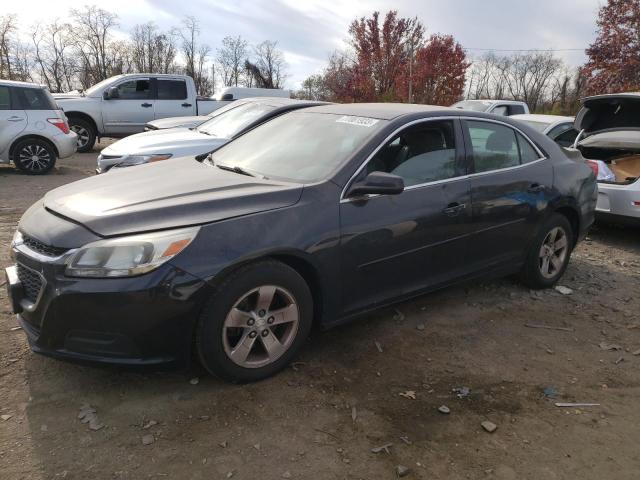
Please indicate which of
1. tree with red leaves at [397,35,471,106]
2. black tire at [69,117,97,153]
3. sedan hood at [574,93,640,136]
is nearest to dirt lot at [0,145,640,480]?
sedan hood at [574,93,640,136]

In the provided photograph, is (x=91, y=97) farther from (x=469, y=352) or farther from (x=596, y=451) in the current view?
(x=596, y=451)

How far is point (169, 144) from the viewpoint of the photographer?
6.82m

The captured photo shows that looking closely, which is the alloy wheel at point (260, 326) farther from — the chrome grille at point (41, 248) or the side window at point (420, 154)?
the side window at point (420, 154)

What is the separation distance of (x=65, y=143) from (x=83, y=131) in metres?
3.45

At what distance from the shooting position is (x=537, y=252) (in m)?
4.47

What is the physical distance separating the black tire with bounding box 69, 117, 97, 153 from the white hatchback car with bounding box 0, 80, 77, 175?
303 centimetres

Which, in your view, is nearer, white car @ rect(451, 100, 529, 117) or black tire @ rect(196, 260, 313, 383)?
black tire @ rect(196, 260, 313, 383)

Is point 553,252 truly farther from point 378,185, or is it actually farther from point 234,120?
point 234,120

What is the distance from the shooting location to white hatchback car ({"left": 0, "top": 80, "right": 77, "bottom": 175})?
9828 mm

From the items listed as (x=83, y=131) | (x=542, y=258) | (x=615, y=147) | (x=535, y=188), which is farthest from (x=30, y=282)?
(x=83, y=131)

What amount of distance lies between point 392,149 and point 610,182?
156 inches

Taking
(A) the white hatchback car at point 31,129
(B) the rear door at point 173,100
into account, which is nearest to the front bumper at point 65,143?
(A) the white hatchback car at point 31,129

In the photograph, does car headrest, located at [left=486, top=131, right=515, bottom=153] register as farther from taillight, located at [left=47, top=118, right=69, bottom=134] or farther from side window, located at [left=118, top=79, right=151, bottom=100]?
side window, located at [left=118, top=79, right=151, bottom=100]

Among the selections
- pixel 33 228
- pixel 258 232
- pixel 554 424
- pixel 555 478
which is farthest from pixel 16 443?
pixel 554 424
